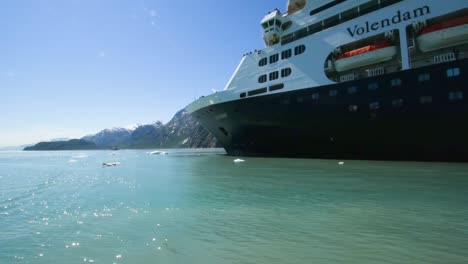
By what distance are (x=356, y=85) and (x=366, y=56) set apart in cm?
305

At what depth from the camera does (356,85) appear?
25062mm

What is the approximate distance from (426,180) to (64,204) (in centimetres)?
1840

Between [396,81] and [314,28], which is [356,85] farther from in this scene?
[314,28]

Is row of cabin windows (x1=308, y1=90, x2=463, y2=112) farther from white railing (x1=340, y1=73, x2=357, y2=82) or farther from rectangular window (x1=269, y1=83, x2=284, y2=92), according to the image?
rectangular window (x1=269, y1=83, x2=284, y2=92)

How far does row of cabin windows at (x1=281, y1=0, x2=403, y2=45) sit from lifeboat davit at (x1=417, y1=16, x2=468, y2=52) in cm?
535

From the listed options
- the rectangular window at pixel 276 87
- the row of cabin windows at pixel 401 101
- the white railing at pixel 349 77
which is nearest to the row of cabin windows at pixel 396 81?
the row of cabin windows at pixel 401 101

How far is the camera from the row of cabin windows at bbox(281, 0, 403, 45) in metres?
26.9

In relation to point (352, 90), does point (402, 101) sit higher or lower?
lower

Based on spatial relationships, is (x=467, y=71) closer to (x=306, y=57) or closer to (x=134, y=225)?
(x=306, y=57)

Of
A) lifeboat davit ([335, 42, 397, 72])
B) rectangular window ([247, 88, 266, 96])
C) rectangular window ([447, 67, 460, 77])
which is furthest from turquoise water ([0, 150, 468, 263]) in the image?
rectangular window ([247, 88, 266, 96])

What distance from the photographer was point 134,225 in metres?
8.27

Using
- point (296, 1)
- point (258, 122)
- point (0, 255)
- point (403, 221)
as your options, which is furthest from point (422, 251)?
point (296, 1)

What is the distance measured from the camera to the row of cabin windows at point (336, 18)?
88.4ft

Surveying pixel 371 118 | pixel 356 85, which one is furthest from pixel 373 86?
pixel 371 118
